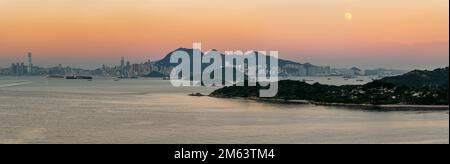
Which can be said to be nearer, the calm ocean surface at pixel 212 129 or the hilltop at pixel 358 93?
the calm ocean surface at pixel 212 129

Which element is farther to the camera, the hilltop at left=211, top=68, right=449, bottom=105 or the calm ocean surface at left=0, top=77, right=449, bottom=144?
the hilltop at left=211, top=68, right=449, bottom=105

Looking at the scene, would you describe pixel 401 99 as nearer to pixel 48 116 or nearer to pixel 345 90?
pixel 345 90

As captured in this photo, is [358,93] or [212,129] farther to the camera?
[358,93]
